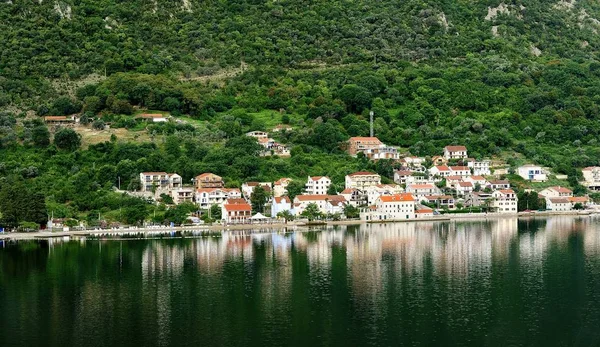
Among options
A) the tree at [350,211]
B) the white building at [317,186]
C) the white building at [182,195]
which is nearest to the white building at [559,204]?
the tree at [350,211]

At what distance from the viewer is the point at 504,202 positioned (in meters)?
56.1

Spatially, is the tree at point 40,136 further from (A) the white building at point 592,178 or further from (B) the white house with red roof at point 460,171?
(A) the white building at point 592,178

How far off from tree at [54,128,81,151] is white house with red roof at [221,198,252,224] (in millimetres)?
13154

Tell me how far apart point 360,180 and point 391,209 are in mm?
3992

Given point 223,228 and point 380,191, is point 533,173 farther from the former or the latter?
point 223,228

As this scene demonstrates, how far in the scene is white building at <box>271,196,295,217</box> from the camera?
5209cm

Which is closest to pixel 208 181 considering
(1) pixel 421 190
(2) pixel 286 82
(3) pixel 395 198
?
(3) pixel 395 198

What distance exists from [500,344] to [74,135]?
4206cm

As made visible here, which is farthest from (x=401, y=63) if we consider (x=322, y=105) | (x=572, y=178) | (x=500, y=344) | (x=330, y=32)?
(x=500, y=344)

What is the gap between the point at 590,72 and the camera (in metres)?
81.3

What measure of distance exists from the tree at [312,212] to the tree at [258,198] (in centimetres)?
253

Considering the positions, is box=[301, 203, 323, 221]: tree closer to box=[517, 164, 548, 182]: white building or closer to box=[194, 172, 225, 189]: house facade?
box=[194, 172, 225, 189]: house facade

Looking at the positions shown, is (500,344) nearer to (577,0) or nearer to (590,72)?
(590,72)

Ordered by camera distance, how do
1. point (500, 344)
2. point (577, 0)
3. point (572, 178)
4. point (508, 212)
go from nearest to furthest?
point (500, 344), point (508, 212), point (572, 178), point (577, 0)
